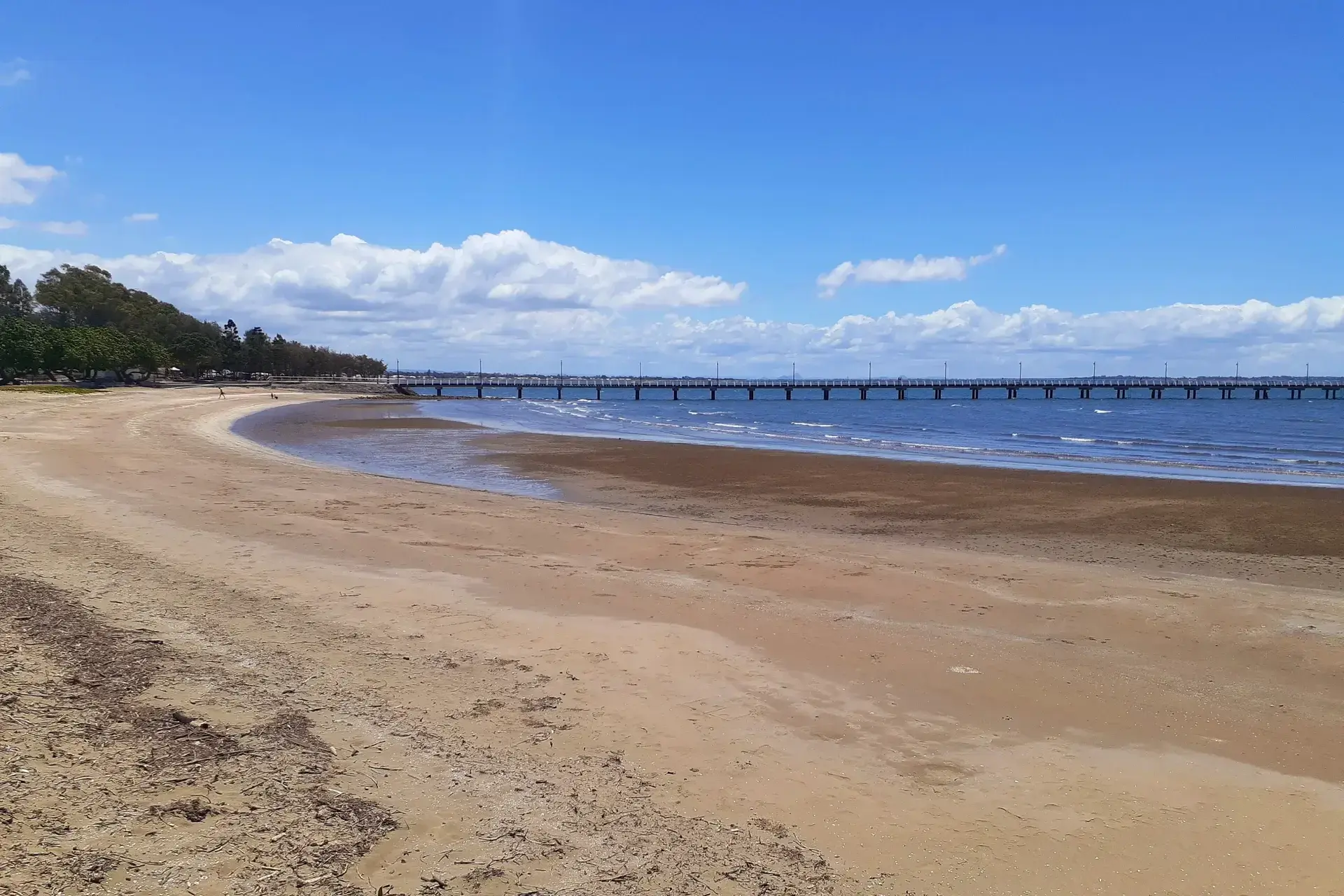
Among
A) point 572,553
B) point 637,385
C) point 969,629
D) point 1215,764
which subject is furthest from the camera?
point 637,385

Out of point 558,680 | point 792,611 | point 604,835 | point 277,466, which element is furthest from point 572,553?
point 277,466

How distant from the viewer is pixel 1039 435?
4634 cm

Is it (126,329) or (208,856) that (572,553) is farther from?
(126,329)

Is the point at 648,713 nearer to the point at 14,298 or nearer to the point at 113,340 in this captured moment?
the point at 113,340

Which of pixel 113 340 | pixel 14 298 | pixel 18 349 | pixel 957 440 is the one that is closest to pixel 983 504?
pixel 957 440

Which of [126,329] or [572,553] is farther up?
[126,329]

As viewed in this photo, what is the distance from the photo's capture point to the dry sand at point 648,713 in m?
3.95

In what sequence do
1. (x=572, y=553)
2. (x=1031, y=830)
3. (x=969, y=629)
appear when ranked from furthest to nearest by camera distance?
(x=572, y=553) → (x=969, y=629) → (x=1031, y=830)

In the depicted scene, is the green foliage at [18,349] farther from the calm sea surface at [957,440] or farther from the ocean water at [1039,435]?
the ocean water at [1039,435]

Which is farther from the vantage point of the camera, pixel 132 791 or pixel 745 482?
pixel 745 482

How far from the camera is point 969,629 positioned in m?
8.18

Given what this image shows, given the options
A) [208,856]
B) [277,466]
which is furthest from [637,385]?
[208,856]

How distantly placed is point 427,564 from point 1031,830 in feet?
25.0

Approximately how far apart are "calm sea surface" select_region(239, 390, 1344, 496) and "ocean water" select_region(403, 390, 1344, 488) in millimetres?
104
